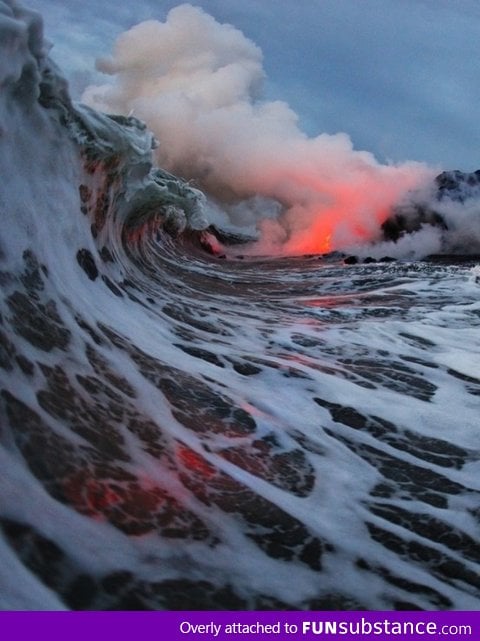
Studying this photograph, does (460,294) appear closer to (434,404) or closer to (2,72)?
(434,404)

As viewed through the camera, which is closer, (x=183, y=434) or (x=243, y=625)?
(x=243, y=625)

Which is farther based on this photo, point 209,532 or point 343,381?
point 343,381

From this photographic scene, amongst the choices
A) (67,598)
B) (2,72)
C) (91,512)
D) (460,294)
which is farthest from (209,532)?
(460,294)
